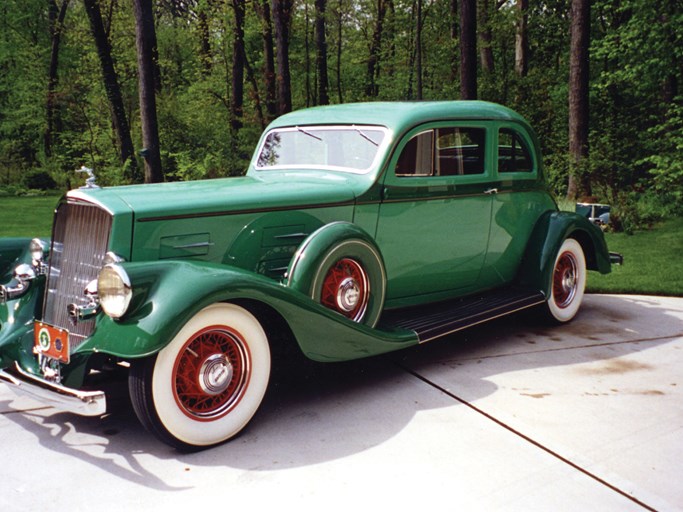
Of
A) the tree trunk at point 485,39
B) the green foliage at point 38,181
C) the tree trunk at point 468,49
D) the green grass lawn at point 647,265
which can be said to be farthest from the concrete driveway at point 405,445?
→ the green foliage at point 38,181

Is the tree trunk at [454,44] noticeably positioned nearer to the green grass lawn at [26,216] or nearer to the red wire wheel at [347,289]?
the green grass lawn at [26,216]

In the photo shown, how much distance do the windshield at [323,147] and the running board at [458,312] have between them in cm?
111

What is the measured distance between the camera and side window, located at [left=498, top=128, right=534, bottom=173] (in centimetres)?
530

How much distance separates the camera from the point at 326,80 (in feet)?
69.8

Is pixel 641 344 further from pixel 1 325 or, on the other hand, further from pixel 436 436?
pixel 1 325

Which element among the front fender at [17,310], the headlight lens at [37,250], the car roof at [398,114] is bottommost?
the front fender at [17,310]

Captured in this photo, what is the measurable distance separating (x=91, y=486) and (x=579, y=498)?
219 centimetres

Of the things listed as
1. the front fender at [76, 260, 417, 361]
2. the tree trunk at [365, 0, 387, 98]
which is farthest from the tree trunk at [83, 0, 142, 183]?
the front fender at [76, 260, 417, 361]

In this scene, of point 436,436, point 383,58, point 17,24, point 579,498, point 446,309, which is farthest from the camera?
point 17,24

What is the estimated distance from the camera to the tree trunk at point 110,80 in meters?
15.6

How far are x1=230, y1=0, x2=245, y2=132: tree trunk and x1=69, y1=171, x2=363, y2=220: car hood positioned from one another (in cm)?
1274

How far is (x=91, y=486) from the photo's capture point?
2879 mm

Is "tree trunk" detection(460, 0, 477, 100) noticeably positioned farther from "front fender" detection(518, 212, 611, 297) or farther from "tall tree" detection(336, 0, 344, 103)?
"tall tree" detection(336, 0, 344, 103)

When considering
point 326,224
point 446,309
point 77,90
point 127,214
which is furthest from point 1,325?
point 77,90
